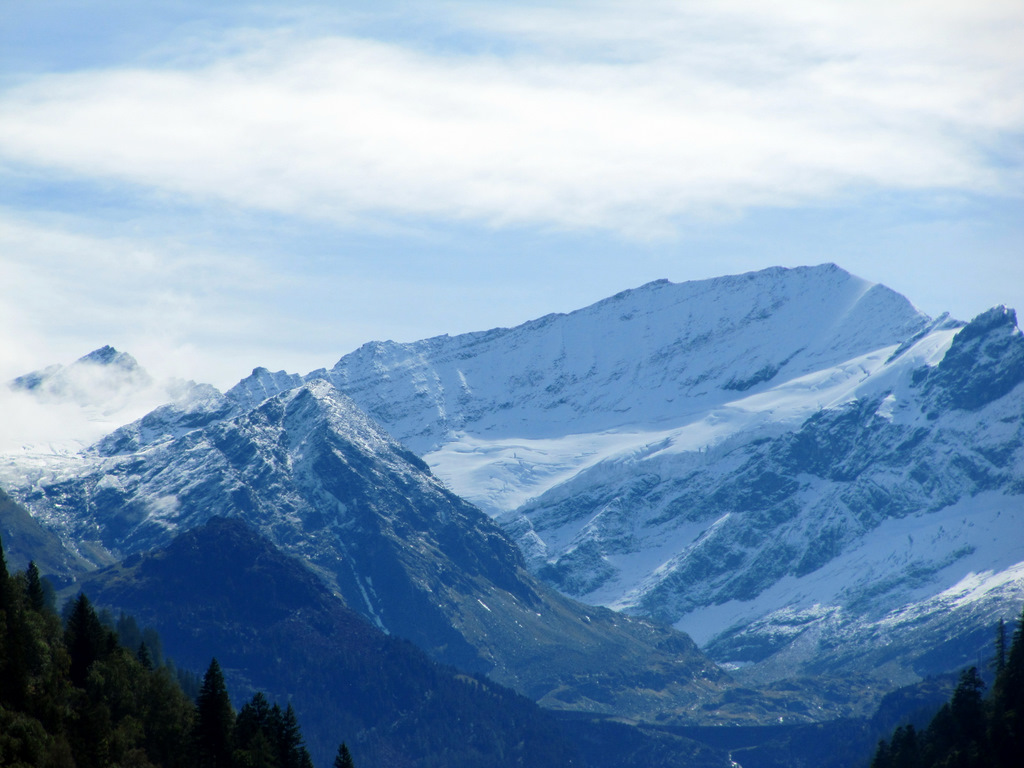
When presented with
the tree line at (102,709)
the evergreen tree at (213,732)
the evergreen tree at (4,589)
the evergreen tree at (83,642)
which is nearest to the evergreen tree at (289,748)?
the tree line at (102,709)

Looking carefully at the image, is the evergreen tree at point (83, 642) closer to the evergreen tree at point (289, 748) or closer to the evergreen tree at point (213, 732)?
the evergreen tree at point (213, 732)

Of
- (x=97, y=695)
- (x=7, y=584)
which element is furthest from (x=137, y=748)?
(x=7, y=584)

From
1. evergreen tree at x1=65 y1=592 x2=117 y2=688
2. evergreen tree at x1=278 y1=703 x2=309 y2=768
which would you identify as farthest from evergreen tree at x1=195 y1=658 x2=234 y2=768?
evergreen tree at x1=65 y1=592 x2=117 y2=688

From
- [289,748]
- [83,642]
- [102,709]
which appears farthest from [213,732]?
[83,642]

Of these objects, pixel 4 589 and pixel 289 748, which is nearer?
pixel 4 589

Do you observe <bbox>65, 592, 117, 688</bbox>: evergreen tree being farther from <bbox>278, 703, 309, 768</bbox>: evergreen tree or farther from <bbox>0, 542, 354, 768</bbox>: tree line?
<bbox>278, 703, 309, 768</bbox>: evergreen tree

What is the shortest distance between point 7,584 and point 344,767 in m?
47.2

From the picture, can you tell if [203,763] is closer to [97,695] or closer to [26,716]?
[97,695]

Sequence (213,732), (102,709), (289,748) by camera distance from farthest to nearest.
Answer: (289,748) → (213,732) → (102,709)

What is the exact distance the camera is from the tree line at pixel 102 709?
155375mm

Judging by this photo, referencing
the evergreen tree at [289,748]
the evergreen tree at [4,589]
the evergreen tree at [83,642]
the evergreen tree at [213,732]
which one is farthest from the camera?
the evergreen tree at [289,748]

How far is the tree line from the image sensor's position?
155 metres

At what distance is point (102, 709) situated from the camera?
169125 millimetres

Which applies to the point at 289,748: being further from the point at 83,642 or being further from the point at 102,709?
the point at 102,709
